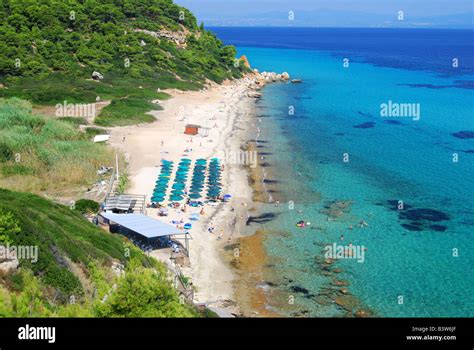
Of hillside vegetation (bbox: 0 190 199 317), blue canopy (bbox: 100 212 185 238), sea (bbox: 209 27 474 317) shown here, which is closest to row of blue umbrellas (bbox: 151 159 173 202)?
blue canopy (bbox: 100 212 185 238)

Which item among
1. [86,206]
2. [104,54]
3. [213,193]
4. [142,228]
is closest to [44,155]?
[86,206]

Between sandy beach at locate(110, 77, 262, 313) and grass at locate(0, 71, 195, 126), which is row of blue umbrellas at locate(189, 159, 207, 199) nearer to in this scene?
sandy beach at locate(110, 77, 262, 313)

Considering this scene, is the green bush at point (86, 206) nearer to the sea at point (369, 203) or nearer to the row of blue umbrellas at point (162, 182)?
the row of blue umbrellas at point (162, 182)

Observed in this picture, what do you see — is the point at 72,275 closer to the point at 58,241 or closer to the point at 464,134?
the point at 58,241

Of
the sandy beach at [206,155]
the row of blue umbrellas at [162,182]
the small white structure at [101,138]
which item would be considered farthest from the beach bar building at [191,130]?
the row of blue umbrellas at [162,182]
